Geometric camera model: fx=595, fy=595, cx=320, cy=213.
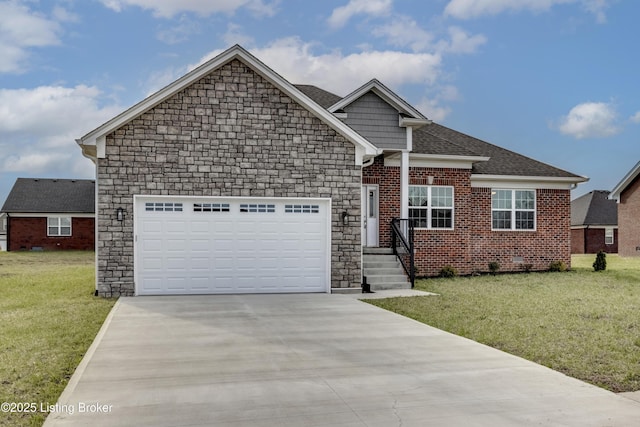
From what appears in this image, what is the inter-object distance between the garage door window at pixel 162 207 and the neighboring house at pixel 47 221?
27.7 m

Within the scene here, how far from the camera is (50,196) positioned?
137 feet

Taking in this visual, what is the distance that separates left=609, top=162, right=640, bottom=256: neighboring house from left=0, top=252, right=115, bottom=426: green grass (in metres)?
29.3

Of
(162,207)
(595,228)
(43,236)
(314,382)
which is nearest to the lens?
(314,382)

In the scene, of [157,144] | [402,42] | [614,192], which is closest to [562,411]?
[157,144]

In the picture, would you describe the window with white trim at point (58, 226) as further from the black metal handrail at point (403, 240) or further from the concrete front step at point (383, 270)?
the black metal handrail at point (403, 240)

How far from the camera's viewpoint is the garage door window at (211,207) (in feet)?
49.5

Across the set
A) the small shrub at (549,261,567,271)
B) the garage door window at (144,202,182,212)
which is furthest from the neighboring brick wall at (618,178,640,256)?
the garage door window at (144,202,182,212)

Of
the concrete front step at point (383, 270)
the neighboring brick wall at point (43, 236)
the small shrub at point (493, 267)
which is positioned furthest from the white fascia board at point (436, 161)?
the neighboring brick wall at point (43, 236)

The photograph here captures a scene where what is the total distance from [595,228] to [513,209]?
24.3 metres

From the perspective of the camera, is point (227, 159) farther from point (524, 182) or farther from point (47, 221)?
point (47, 221)

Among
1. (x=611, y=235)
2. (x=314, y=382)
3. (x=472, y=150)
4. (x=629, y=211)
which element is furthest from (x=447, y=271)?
(x=611, y=235)

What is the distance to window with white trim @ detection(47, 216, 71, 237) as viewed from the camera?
4059cm

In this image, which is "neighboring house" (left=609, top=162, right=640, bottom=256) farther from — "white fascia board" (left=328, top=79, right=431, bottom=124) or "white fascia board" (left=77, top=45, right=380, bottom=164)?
"white fascia board" (left=77, top=45, right=380, bottom=164)

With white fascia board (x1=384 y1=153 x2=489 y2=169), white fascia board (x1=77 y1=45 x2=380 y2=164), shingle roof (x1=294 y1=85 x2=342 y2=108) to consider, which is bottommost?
white fascia board (x1=384 y1=153 x2=489 y2=169)
